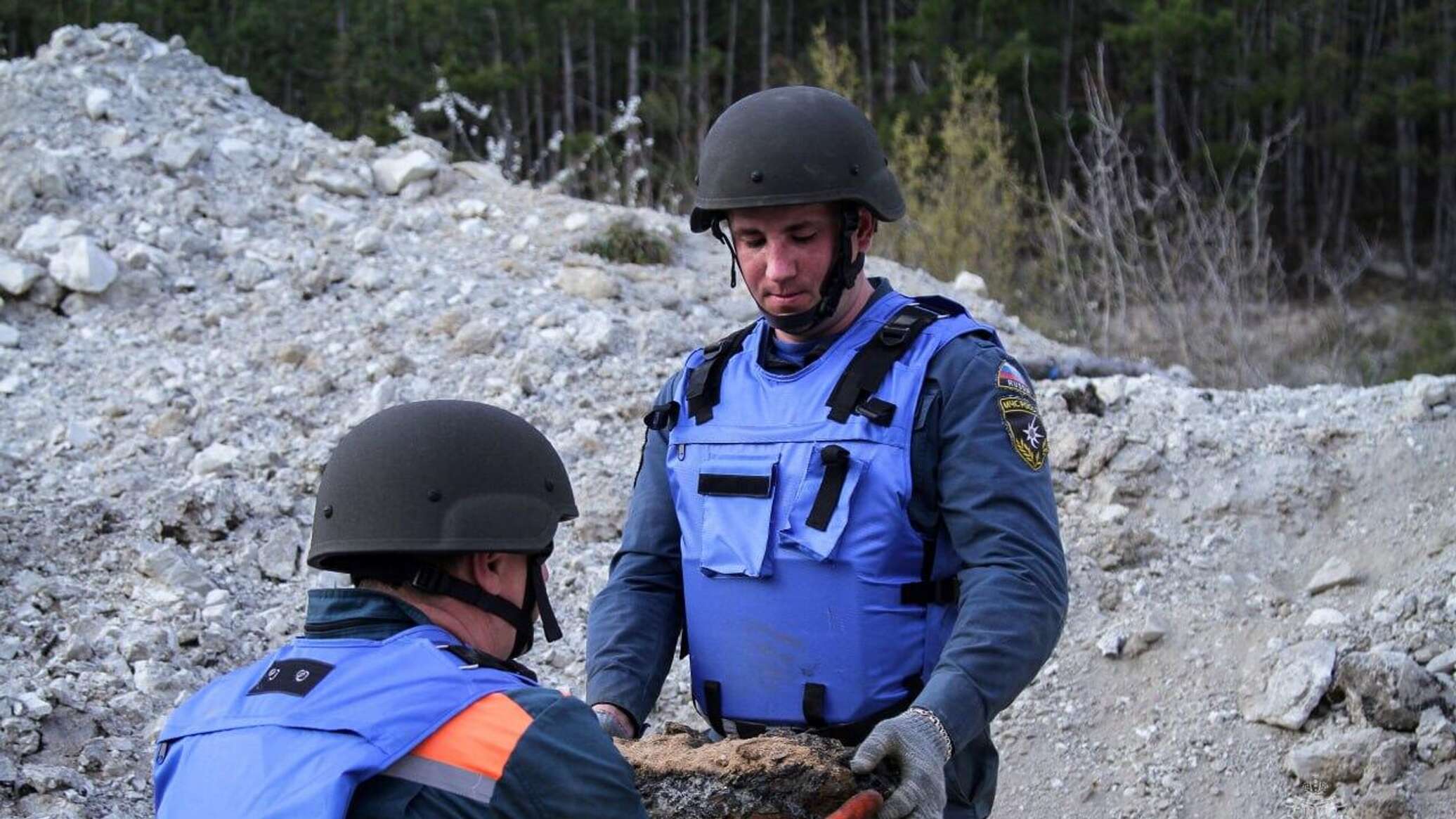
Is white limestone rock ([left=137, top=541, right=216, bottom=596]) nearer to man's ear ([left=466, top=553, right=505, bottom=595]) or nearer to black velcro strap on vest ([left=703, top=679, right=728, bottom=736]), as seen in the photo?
black velcro strap on vest ([left=703, top=679, right=728, bottom=736])

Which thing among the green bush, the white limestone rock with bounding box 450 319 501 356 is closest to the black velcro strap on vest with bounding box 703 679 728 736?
the white limestone rock with bounding box 450 319 501 356

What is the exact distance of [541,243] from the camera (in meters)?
8.48

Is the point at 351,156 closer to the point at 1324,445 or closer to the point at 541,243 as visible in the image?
the point at 541,243

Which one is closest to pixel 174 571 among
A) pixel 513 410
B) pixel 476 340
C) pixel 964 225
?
pixel 513 410

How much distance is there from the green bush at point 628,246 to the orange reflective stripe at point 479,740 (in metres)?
6.78

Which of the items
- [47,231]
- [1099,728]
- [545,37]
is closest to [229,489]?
[47,231]

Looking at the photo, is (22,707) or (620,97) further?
(620,97)

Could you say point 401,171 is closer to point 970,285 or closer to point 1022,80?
point 970,285

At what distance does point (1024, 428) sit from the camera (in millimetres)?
2508

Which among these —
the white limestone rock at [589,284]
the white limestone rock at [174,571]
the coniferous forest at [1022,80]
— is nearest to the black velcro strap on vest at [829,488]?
the white limestone rock at [174,571]

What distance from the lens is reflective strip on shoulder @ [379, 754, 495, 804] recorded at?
5.66 feet

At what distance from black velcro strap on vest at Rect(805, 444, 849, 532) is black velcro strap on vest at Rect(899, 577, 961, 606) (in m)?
0.18

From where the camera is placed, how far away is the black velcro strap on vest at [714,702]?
2680mm

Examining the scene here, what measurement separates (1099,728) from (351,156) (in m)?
6.29
